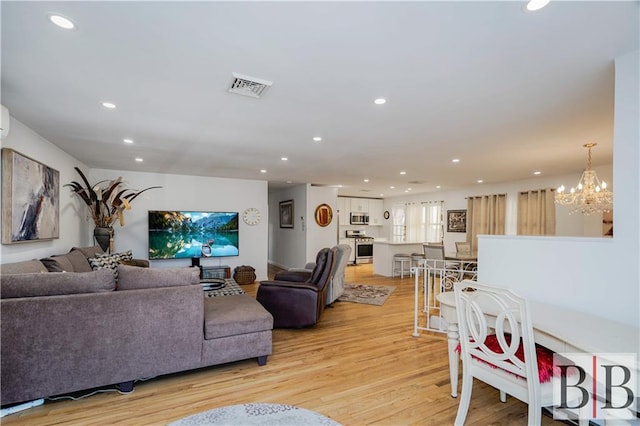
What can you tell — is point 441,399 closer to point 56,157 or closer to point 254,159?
point 254,159

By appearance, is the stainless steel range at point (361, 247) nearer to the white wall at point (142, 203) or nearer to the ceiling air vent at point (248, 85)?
the white wall at point (142, 203)

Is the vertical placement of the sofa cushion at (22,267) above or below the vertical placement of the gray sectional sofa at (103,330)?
above

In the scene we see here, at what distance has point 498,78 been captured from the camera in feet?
6.93

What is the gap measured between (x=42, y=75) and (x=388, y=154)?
3.76 meters

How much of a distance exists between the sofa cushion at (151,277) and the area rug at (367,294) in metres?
3.27

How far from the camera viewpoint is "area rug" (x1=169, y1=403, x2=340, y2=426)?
1.97 meters

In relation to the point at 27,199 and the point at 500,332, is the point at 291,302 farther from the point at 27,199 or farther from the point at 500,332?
the point at 27,199

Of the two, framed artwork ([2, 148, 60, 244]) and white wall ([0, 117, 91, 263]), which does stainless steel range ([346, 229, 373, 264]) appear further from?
framed artwork ([2, 148, 60, 244])

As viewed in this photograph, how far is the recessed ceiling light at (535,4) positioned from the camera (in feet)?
4.50

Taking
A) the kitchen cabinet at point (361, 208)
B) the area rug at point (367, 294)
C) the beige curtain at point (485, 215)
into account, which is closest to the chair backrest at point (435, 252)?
the area rug at point (367, 294)

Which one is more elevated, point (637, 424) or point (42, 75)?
point (42, 75)

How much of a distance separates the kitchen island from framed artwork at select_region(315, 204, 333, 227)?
146 cm

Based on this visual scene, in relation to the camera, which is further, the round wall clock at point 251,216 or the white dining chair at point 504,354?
the round wall clock at point 251,216

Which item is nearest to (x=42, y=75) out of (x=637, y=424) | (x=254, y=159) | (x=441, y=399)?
(x=254, y=159)
